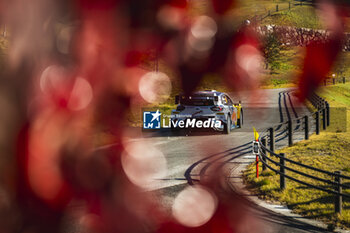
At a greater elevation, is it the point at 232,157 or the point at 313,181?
the point at 232,157

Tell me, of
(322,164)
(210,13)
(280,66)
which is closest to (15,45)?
(210,13)

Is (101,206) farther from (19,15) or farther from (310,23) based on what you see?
(310,23)

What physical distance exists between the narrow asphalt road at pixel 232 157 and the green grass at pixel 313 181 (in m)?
0.46

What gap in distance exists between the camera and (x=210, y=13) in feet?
3.30

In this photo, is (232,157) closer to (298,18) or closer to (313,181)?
(313,181)

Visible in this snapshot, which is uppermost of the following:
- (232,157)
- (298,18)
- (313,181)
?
(298,18)

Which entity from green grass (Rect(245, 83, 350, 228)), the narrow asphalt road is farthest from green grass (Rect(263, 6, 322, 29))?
green grass (Rect(245, 83, 350, 228))

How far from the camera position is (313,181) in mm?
10297

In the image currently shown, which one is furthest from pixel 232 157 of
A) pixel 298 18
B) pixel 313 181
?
pixel 298 18

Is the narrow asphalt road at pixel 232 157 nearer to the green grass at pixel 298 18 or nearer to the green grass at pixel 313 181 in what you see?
the green grass at pixel 298 18

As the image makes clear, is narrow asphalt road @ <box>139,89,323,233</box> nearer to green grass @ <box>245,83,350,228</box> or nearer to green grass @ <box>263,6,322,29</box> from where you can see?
green grass @ <box>263,6,322,29</box>

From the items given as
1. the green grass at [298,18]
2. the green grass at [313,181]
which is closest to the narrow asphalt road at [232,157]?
the green grass at [298,18]

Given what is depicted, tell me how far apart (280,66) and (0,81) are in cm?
75

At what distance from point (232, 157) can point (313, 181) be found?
2.33 meters
